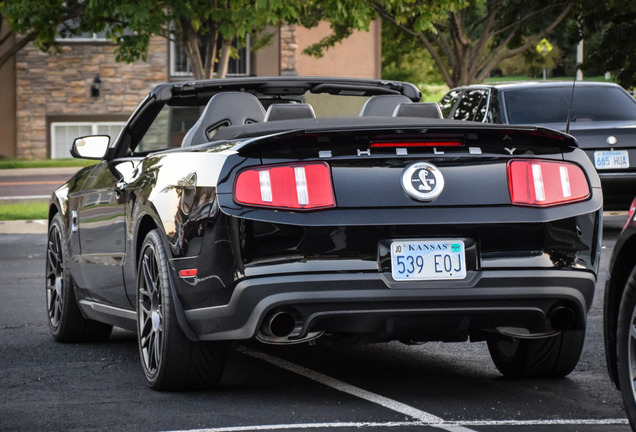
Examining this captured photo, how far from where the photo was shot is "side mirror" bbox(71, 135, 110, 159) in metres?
7.48

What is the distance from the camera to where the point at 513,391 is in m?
6.19

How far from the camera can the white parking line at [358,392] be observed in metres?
5.37

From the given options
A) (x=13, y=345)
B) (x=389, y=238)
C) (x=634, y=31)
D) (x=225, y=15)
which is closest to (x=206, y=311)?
(x=389, y=238)

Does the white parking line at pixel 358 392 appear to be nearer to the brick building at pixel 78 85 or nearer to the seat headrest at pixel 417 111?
the seat headrest at pixel 417 111

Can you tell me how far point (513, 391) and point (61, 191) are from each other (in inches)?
133

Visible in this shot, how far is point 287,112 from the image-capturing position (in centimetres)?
655

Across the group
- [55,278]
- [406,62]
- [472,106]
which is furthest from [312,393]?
[406,62]

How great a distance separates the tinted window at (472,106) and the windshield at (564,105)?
44 centimetres

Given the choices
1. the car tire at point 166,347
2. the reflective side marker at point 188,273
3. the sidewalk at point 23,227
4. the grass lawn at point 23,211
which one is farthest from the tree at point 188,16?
the reflective side marker at point 188,273

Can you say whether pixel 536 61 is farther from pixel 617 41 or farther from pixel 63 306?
pixel 63 306

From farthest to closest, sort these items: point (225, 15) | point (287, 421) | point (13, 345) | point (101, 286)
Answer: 1. point (225, 15)
2. point (13, 345)
3. point (101, 286)
4. point (287, 421)

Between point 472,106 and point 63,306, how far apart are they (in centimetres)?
797

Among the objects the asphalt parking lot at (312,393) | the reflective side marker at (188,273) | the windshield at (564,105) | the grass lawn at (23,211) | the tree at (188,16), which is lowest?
the asphalt parking lot at (312,393)

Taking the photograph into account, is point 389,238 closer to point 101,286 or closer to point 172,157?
point 172,157
